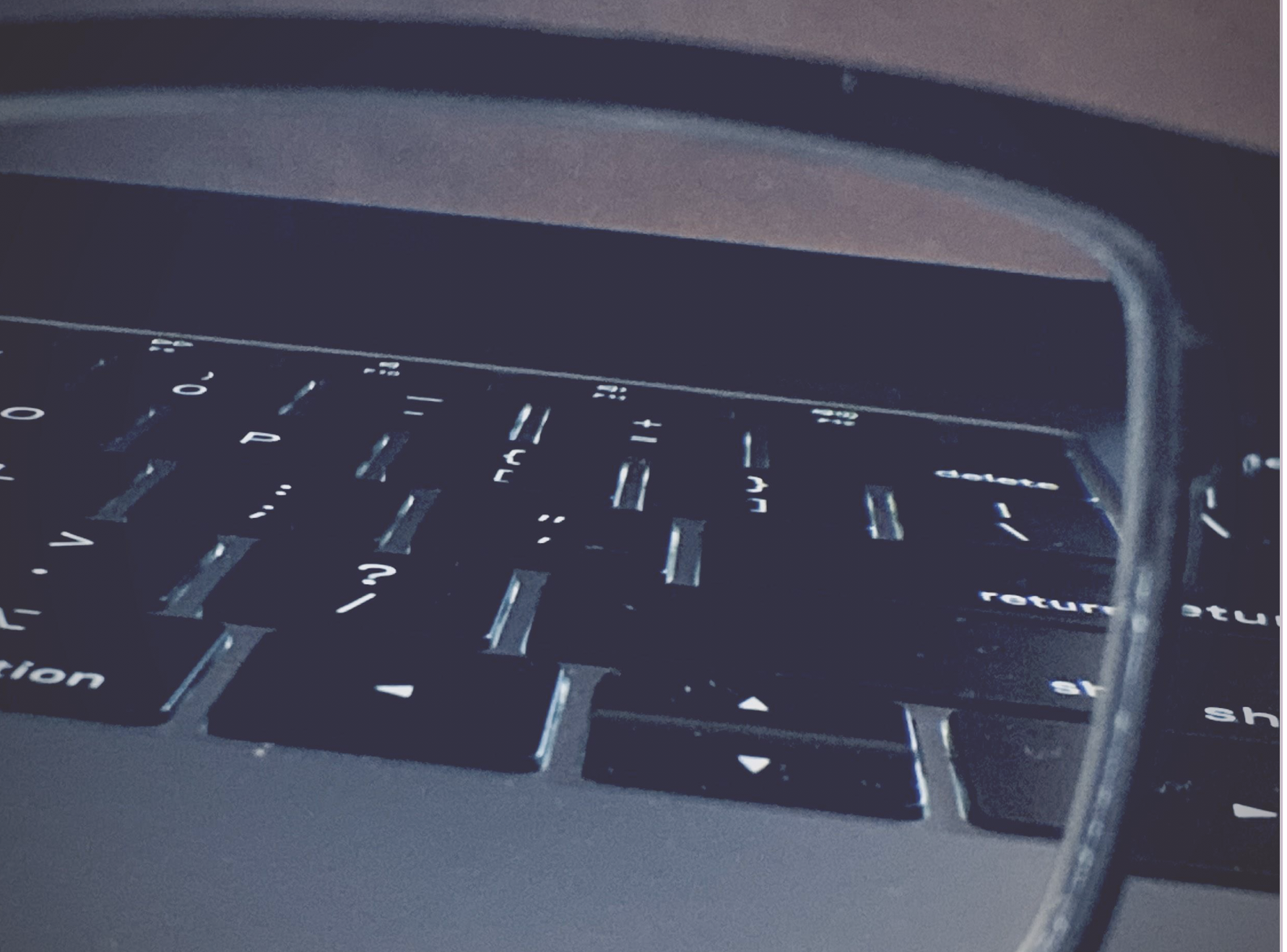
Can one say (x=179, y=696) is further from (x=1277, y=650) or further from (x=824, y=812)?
(x=1277, y=650)

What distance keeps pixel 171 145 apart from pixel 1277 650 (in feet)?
1.63

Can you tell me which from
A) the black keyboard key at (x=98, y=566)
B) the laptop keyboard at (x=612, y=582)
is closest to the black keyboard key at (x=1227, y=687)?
the laptop keyboard at (x=612, y=582)

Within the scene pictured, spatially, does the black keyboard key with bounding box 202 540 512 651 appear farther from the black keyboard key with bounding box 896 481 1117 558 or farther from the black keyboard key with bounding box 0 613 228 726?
the black keyboard key with bounding box 896 481 1117 558

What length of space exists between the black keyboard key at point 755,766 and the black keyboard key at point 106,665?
0.33 feet

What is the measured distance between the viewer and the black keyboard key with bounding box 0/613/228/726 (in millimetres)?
236

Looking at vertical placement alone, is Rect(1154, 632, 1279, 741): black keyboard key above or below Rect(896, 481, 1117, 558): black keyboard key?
below

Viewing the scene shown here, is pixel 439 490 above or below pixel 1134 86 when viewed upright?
below

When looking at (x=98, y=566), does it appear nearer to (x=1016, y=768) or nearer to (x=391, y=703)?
(x=391, y=703)

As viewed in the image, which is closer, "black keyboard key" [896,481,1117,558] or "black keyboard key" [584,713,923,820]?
"black keyboard key" [584,713,923,820]

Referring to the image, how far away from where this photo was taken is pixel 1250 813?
0.76ft

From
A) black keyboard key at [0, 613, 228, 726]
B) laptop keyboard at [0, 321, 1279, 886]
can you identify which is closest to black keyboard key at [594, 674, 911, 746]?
laptop keyboard at [0, 321, 1279, 886]

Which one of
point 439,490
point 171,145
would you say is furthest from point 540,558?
point 171,145

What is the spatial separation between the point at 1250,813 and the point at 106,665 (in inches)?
10.4

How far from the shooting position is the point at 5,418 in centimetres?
37
